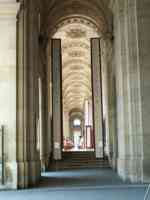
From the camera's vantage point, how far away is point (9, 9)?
14.2m

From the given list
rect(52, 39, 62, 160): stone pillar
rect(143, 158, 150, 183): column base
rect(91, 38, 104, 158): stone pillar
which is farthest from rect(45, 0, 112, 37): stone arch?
rect(143, 158, 150, 183): column base

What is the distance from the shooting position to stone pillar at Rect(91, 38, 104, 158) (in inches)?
1089

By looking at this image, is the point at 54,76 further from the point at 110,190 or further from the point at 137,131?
the point at 110,190

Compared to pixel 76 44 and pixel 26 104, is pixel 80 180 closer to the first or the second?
pixel 26 104

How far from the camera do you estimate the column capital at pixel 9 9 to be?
14.1 metres

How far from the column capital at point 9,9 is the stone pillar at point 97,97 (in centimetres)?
1494

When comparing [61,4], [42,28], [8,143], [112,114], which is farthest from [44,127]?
[8,143]

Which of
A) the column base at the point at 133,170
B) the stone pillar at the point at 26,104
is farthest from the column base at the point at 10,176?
the column base at the point at 133,170

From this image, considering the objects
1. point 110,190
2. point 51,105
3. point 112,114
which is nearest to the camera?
point 110,190

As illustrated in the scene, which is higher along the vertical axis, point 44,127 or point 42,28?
point 42,28

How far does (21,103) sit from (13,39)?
2.25 m

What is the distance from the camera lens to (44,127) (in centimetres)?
2305

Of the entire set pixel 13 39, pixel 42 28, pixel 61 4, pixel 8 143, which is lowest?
pixel 8 143

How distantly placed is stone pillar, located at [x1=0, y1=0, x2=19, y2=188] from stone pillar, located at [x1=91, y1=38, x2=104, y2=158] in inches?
557
